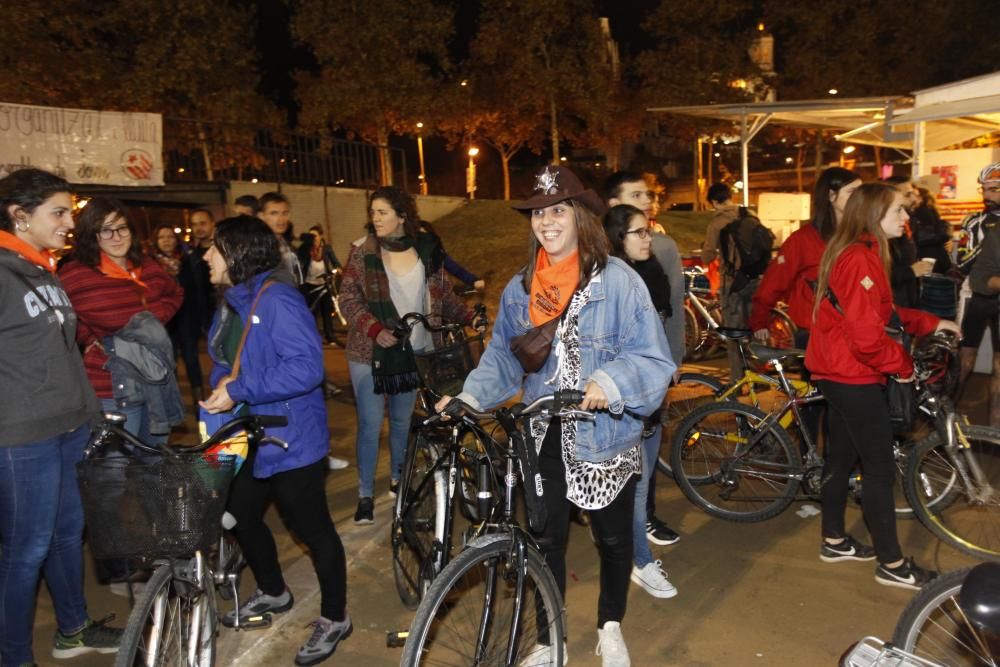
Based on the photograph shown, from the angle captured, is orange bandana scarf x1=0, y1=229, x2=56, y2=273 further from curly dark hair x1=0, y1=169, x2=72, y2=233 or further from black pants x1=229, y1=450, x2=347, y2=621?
black pants x1=229, y1=450, x2=347, y2=621

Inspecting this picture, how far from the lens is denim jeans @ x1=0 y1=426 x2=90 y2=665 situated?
3057mm

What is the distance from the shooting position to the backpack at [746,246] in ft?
25.5

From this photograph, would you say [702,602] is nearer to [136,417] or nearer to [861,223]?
[861,223]

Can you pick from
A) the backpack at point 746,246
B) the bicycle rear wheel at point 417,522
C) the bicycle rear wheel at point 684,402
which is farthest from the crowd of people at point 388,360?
the backpack at point 746,246

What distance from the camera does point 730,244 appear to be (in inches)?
313

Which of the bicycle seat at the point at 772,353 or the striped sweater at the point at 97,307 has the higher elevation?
the striped sweater at the point at 97,307

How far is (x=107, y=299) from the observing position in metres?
3.86

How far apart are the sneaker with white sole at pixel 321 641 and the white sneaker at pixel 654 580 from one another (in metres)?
1.50

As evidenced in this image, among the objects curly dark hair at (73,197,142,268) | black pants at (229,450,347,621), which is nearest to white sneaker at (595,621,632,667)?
black pants at (229,450,347,621)

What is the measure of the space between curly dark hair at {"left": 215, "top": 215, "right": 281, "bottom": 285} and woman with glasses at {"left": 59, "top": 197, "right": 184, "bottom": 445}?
947 mm

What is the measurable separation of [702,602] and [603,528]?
1.26 m

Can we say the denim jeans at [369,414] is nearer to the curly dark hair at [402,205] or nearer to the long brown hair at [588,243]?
the curly dark hair at [402,205]

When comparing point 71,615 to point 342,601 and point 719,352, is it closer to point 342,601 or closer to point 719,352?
point 342,601

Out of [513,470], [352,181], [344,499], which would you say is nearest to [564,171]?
[513,470]
